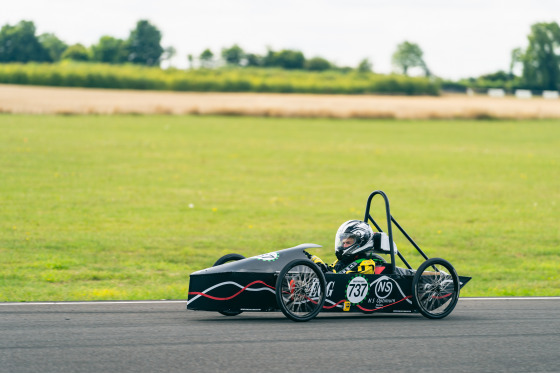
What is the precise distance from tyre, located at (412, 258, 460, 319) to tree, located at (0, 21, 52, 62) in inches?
2561

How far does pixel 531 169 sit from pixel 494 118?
3226 centimetres

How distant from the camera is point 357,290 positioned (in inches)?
384

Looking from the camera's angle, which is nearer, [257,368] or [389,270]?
[257,368]

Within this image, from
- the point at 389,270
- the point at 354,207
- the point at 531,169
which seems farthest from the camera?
the point at 531,169

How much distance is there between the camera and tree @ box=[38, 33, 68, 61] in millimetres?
91250

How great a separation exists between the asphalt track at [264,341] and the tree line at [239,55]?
212 ft

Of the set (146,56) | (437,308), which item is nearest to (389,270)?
(437,308)

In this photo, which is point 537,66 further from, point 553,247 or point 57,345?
point 57,345

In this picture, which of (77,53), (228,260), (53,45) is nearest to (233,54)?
(77,53)

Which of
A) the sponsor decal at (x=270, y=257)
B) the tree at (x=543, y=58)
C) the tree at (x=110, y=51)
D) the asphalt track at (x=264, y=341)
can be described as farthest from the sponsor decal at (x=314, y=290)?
the tree at (x=543, y=58)

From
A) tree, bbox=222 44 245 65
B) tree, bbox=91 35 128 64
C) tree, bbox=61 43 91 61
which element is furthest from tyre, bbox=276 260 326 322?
tree, bbox=222 44 245 65

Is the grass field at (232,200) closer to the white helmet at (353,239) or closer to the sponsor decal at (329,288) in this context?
the white helmet at (353,239)

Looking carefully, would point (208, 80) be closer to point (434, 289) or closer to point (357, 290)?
point (434, 289)

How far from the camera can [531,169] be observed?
37.2 meters
